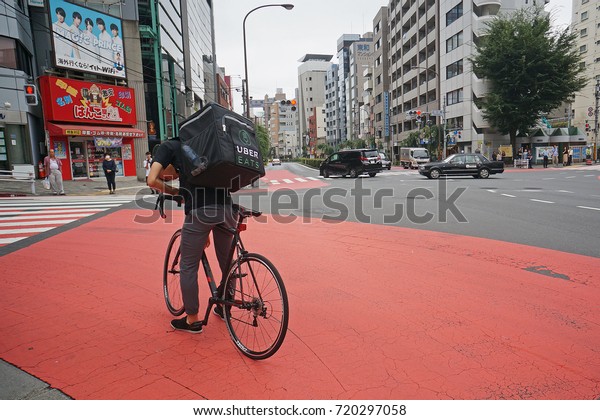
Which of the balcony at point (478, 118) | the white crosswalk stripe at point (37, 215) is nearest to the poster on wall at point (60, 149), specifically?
the white crosswalk stripe at point (37, 215)

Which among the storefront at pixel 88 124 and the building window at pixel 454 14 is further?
the building window at pixel 454 14

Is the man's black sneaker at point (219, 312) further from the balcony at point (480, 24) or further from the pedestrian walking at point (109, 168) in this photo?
the balcony at point (480, 24)

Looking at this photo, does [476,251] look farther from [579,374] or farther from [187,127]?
[187,127]

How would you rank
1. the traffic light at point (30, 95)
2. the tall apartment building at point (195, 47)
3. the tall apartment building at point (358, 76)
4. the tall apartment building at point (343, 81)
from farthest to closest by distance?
1. the tall apartment building at point (343, 81)
2. the tall apartment building at point (358, 76)
3. the tall apartment building at point (195, 47)
4. the traffic light at point (30, 95)

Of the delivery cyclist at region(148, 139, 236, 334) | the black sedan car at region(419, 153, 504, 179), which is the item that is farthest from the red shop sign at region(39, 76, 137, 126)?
the delivery cyclist at region(148, 139, 236, 334)

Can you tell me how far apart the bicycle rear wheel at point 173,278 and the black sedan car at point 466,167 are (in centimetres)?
2141

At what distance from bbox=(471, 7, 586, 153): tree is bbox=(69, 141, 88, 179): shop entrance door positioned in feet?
119

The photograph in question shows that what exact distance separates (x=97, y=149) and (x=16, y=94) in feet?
18.4

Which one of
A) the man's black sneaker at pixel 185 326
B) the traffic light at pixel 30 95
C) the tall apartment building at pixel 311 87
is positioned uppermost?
the tall apartment building at pixel 311 87

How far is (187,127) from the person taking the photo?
3010 mm

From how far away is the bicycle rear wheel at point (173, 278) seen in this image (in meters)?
3.71

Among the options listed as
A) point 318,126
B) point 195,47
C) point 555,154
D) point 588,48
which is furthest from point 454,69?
point 318,126

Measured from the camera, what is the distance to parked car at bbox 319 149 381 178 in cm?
2620

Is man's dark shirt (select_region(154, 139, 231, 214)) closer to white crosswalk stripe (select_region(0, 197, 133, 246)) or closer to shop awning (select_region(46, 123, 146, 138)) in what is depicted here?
white crosswalk stripe (select_region(0, 197, 133, 246))
